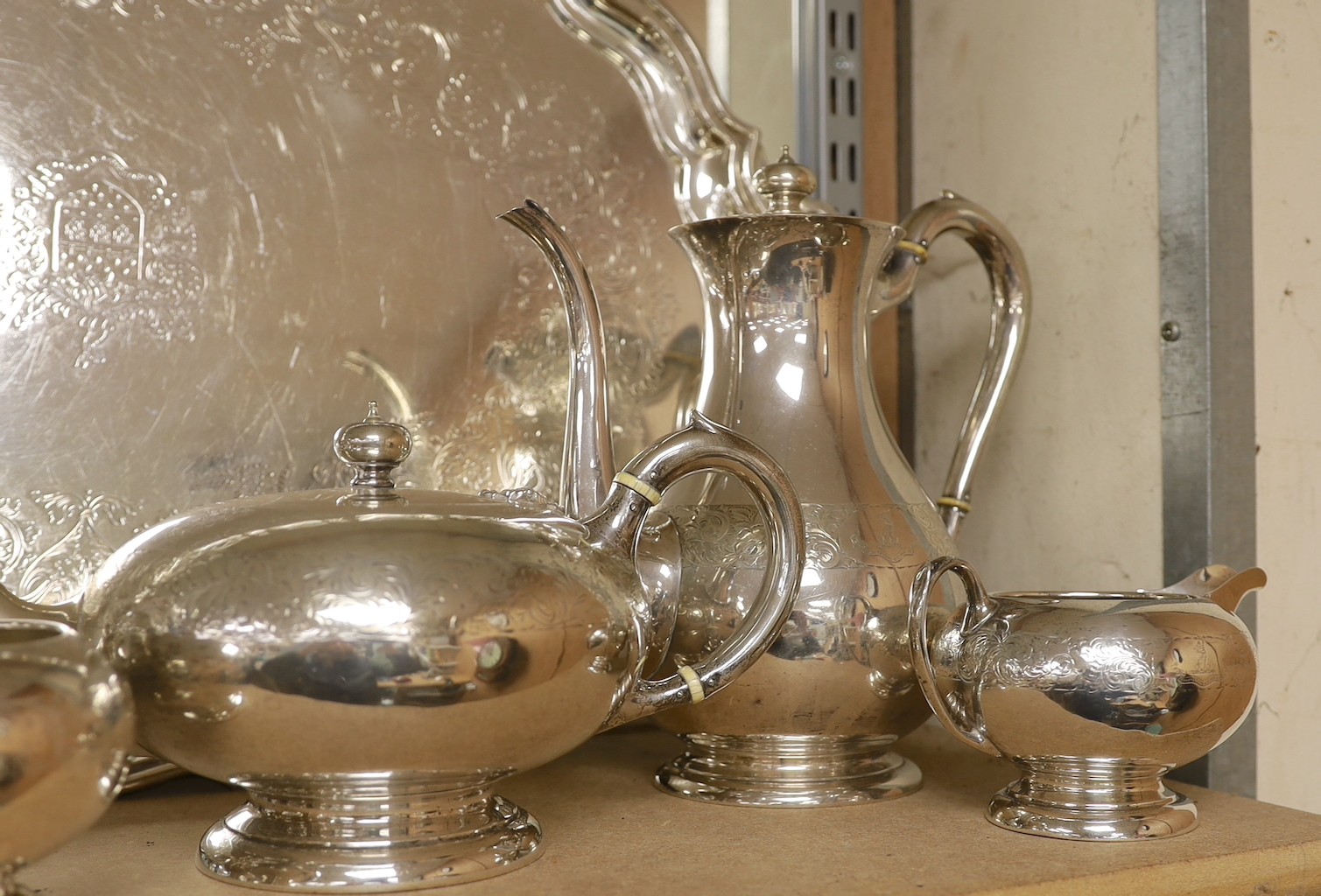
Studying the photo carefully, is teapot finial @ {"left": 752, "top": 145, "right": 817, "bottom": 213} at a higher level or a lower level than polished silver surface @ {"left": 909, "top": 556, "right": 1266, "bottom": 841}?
higher

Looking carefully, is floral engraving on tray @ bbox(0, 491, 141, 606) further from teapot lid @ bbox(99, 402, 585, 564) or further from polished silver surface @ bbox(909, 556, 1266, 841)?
polished silver surface @ bbox(909, 556, 1266, 841)

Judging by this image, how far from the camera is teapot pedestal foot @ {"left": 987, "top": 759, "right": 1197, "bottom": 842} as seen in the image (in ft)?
2.07

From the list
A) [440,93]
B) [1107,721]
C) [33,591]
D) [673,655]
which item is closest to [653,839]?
[673,655]

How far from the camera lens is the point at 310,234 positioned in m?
0.86

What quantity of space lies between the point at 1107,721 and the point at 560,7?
625 millimetres

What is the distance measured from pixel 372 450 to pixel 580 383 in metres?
0.16

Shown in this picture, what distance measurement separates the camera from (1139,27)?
0.87 meters

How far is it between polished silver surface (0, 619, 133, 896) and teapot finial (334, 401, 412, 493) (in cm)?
16

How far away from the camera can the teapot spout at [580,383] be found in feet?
2.33

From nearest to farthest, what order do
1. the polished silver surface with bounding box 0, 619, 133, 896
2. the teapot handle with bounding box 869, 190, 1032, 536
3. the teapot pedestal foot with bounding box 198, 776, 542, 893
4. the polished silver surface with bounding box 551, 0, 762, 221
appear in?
the polished silver surface with bounding box 0, 619, 133, 896, the teapot pedestal foot with bounding box 198, 776, 542, 893, the teapot handle with bounding box 869, 190, 1032, 536, the polished silver surface with bounding box 551, 0, 762, 221

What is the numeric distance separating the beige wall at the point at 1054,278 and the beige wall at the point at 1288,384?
0.07m

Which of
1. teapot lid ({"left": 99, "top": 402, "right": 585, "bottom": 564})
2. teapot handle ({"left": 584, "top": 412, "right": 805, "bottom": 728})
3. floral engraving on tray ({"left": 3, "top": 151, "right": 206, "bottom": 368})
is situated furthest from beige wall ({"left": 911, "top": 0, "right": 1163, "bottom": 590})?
floral engraving on tray ({"left": 3, "top": 151, "right": 206, "bottom": 368})

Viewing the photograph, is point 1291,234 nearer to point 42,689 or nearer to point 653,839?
point 653,839

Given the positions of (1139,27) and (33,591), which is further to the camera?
(1139,27)
